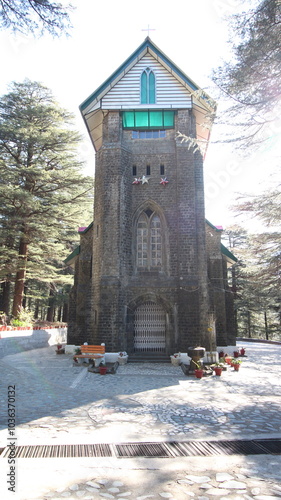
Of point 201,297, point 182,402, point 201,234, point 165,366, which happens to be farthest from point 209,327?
point 182,402

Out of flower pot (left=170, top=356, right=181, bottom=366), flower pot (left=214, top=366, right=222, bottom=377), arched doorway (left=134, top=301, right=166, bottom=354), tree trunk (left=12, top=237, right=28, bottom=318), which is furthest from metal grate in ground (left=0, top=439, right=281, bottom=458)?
tree trunk (left=12, top=237, right=28, bottom=318)

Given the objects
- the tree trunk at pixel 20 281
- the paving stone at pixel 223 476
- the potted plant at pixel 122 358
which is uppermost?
the tree trunk at pixel 20 281

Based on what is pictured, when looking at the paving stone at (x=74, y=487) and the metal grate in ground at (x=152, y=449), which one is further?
the metal grate in ground at (x=152, y=449)

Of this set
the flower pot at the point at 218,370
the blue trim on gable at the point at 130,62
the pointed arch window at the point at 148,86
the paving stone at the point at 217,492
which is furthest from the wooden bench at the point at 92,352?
the pointed arch window at the point at 148,86

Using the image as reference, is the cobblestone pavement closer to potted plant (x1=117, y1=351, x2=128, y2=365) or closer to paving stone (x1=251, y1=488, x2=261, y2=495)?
paving stone (x1=251, y1=488, x2=261, y2=495)

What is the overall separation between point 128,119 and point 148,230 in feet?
20.4

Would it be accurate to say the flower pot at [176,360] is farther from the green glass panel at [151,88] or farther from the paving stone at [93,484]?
the green glass panel at [151,88]

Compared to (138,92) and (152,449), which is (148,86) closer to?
(138,92)

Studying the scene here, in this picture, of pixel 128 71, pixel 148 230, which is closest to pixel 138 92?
pixel 128 71

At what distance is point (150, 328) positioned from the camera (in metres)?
15.8

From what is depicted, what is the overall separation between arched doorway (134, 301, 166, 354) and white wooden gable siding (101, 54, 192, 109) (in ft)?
34.8

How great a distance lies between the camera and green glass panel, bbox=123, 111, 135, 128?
17.2 m

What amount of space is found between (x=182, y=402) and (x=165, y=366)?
Result: 20.0 feet

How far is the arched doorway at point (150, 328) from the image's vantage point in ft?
51.2
